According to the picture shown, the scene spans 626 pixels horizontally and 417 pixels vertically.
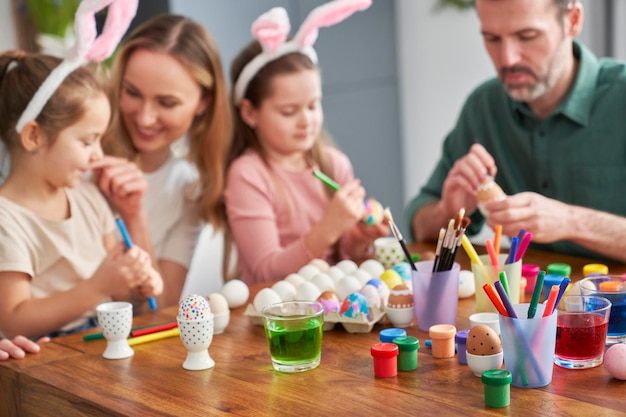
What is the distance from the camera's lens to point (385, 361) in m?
1.16

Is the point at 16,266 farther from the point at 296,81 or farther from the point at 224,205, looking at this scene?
the point at 296,81

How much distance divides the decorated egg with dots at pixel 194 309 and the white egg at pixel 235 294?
Result: 288 millimetres

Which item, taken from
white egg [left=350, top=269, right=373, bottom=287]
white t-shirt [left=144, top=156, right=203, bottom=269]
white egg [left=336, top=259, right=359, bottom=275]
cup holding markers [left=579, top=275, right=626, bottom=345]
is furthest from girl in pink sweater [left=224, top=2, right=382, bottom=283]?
cup holding markers [left=579, top=275, right=626, bottom=345]

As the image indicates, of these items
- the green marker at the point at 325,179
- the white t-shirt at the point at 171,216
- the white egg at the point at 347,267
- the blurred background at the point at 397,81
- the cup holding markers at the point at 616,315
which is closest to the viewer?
the cup holding markers at the point at 616,315

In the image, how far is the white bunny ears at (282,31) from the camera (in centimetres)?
211

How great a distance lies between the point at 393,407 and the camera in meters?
1.06

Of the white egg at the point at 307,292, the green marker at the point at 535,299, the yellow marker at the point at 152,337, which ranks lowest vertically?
the yellow marker at the point at 152,337

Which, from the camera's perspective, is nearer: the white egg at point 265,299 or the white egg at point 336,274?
the white egg at point 265,299

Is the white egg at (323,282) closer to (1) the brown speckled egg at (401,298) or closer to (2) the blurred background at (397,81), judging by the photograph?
(1) the brown speckled egg at (401,298)

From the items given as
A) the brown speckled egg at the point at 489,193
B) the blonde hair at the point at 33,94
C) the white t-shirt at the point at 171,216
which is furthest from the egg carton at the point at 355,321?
the white t-shirt at the point at 171,216

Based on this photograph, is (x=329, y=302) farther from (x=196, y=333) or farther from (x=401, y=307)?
(x=196, y=333)

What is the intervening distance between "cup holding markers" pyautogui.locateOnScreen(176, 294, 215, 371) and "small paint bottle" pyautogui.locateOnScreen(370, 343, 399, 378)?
10.4 inches

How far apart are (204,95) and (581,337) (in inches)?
54.0

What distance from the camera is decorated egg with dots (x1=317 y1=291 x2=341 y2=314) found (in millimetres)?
1415
